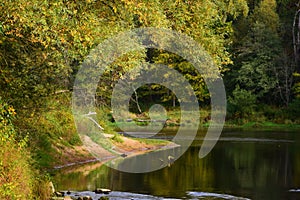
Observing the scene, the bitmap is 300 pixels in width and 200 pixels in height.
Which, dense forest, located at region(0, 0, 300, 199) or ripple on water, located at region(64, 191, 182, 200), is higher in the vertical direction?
dense forest, located at region(0, 0, 300, 199)

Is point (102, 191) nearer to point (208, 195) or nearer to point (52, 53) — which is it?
A: point (208, 195)

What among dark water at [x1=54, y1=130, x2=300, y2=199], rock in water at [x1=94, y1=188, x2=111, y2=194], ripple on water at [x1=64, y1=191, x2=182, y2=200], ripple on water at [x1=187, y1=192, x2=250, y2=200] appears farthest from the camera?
dark water at [x1=54, y1=130, x2=300, y2=199]

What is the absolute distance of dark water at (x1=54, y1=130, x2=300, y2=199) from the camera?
60.3ft

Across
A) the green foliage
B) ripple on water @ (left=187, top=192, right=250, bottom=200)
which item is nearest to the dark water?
ripple on water @ (left=187, top=192, right=250, bottom=200)

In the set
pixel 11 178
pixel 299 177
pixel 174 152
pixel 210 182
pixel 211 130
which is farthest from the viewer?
pixel 211 130

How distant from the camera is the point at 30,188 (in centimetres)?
1362

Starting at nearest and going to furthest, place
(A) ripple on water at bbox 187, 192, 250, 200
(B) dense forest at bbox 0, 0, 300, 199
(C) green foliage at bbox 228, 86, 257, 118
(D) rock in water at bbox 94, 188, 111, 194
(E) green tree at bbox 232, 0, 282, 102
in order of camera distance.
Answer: (B) dense forest at bbox 0, 0, 300, 199 → (A) ripple on water at bbox 187, 192, 250, 200 → (D) rock in water at bbox 94, 188, 111, 194 → (C) green foliage at bbox 228, 86, 257, 118 → (E) green tree at bbox 232, 0, 282, 102

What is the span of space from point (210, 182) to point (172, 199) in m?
3.82

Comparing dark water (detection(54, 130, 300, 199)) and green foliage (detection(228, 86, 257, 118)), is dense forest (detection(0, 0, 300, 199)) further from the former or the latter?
green foliage (detection(228, 86, 257, 118))

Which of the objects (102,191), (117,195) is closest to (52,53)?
(117,195)

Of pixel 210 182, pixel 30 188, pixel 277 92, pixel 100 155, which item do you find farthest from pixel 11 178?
pixel 277 92

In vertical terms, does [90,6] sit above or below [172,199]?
above

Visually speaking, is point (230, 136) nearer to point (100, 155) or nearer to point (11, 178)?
point (100, 155)

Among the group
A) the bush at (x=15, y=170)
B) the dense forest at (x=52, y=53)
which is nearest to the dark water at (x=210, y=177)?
the dense forest at (x=52, y=53)
